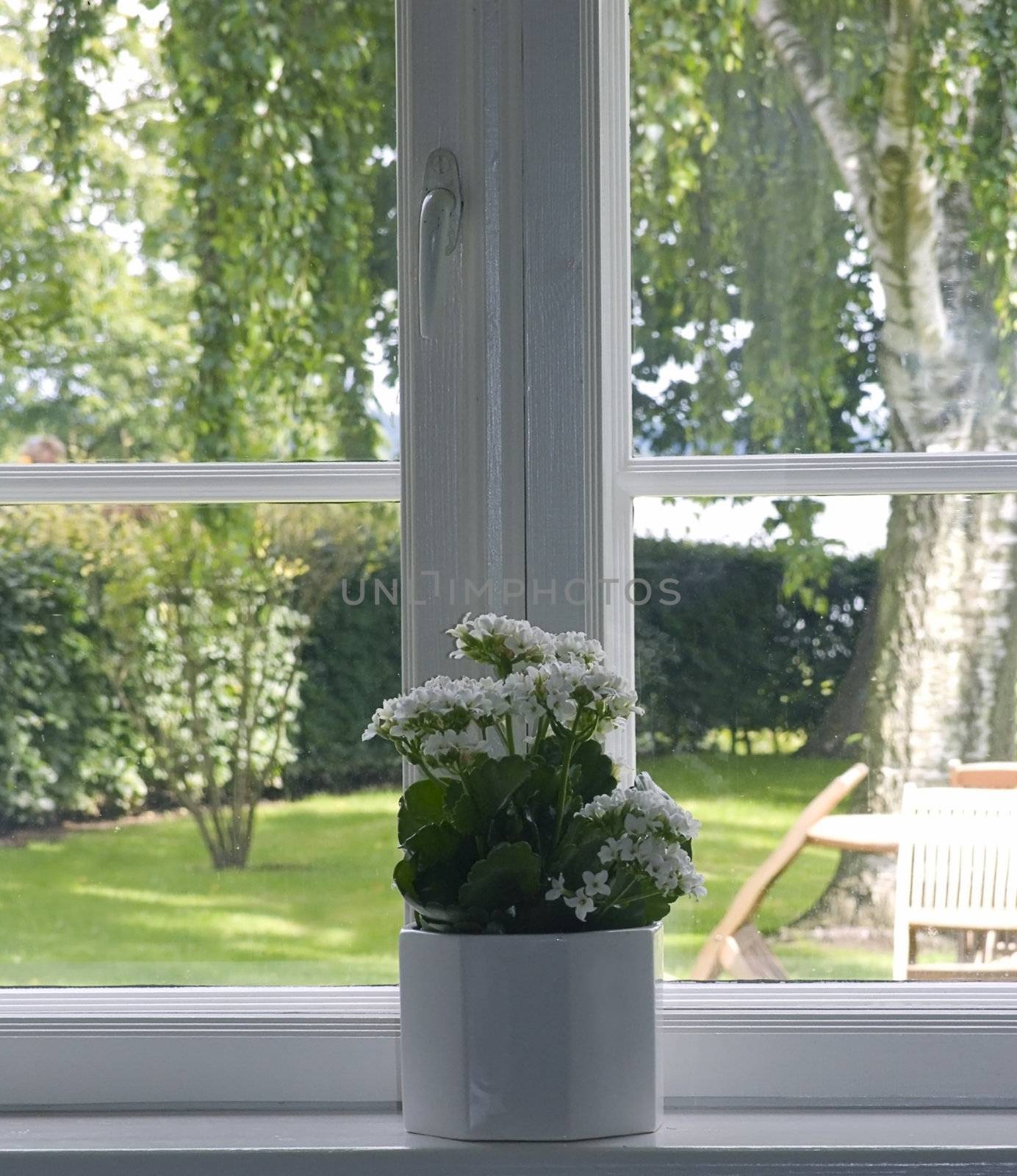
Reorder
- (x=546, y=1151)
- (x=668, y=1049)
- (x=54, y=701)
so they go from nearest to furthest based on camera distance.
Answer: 1. (x=546, y=1151)
2. (x=668, y=1049)
3. (x=54, y=701)

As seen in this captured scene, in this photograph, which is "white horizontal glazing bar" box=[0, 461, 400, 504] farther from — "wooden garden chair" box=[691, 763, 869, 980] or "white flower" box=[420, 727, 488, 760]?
"wooden garden chair" box=[691, 763, 869, 980]

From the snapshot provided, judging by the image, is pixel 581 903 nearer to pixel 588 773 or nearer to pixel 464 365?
pixel 588 773

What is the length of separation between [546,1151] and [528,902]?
6.8 inches

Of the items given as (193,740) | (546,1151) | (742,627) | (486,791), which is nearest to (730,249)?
(742,627)

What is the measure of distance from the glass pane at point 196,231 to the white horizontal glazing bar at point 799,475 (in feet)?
0.82

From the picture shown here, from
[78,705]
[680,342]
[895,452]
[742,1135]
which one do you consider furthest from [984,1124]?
[78,705]

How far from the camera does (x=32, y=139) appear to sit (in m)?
1.30

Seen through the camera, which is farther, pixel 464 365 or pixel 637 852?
pixel 464 365

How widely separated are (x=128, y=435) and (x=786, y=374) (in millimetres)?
600

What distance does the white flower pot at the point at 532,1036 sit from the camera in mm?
1004

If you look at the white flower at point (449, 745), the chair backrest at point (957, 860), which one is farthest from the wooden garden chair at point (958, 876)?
the white flower at point (449, 745)

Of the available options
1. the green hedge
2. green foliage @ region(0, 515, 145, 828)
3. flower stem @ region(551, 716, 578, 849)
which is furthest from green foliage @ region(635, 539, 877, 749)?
green foliage @ region(0, 515, 145, 828)

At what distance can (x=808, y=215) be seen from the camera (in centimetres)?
125

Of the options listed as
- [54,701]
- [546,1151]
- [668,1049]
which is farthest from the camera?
[54,701]
